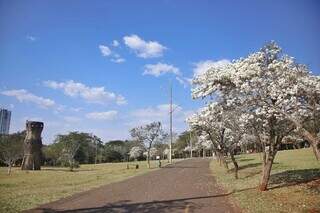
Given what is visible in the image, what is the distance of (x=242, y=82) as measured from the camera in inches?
686

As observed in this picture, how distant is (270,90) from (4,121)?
394ft

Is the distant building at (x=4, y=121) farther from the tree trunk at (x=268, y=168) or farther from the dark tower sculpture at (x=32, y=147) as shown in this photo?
the tree trunk at (x=268, y=168)

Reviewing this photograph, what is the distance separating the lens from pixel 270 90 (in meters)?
16.6

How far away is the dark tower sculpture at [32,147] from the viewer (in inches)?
2616

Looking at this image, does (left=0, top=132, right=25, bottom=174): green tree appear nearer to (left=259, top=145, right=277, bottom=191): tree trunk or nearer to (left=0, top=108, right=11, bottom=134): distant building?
(left=259, top=145, right=277, bottom=191): tree trunk

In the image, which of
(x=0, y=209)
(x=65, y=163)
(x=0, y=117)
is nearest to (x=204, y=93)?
(x=0, y=209)

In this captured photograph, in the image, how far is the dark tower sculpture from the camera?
66.4m

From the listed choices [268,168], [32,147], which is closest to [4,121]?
[32,147]

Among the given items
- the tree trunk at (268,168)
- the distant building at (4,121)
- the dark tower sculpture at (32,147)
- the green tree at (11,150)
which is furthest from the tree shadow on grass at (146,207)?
the distant building at (4,121)

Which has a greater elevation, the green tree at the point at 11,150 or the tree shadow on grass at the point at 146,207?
the green tree at the point at 11,150

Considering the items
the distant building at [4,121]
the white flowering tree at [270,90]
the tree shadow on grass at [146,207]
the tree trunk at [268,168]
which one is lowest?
the tree shadow on grass at [146,207]

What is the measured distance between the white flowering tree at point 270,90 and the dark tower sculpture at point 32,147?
178 feet

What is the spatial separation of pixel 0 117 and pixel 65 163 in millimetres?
44889

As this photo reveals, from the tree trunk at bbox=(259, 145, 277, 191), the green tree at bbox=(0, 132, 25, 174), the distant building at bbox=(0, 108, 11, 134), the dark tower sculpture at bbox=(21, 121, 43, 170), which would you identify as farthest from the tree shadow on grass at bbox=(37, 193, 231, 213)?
the distant building at bbox=(0, 108, 11, 134)
